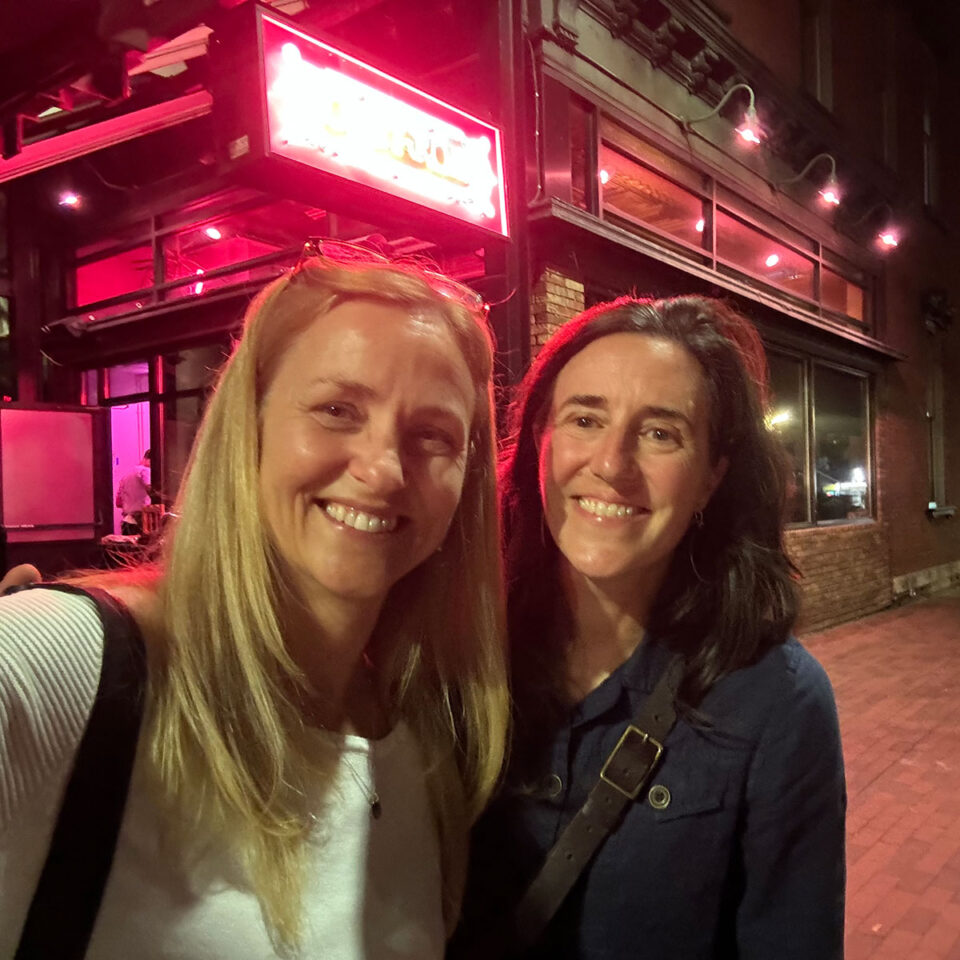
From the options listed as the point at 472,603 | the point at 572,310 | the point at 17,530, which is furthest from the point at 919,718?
the point at 17,530

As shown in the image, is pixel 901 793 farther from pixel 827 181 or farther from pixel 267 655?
pixel 827 181

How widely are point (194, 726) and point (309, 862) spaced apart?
293mm

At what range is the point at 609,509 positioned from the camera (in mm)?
1604

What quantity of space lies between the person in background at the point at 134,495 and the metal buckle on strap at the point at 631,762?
7.53 meters

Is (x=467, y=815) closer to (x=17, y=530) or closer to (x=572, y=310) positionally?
(x=572, y=310)

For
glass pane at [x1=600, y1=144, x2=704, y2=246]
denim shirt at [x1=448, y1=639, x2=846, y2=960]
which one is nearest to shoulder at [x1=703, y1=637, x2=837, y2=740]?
denim shirt at [x1=448, y1=639, x2=846, y2=960]

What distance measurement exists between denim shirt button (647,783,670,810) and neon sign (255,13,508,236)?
4064mm

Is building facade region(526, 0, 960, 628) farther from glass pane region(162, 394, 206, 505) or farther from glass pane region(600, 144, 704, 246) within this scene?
glass pane region(162, 394, 206, 505)

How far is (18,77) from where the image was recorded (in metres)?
4.33

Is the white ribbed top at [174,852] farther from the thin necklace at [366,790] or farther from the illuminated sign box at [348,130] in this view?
the illuminated sign box at [348,130]

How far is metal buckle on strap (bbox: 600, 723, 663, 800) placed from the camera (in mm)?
1458

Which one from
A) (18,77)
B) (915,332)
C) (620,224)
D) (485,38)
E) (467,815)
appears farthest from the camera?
(915,332)

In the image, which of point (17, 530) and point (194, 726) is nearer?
point (194, 726)

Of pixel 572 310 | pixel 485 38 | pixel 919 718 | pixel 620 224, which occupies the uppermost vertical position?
pixel 485 38
